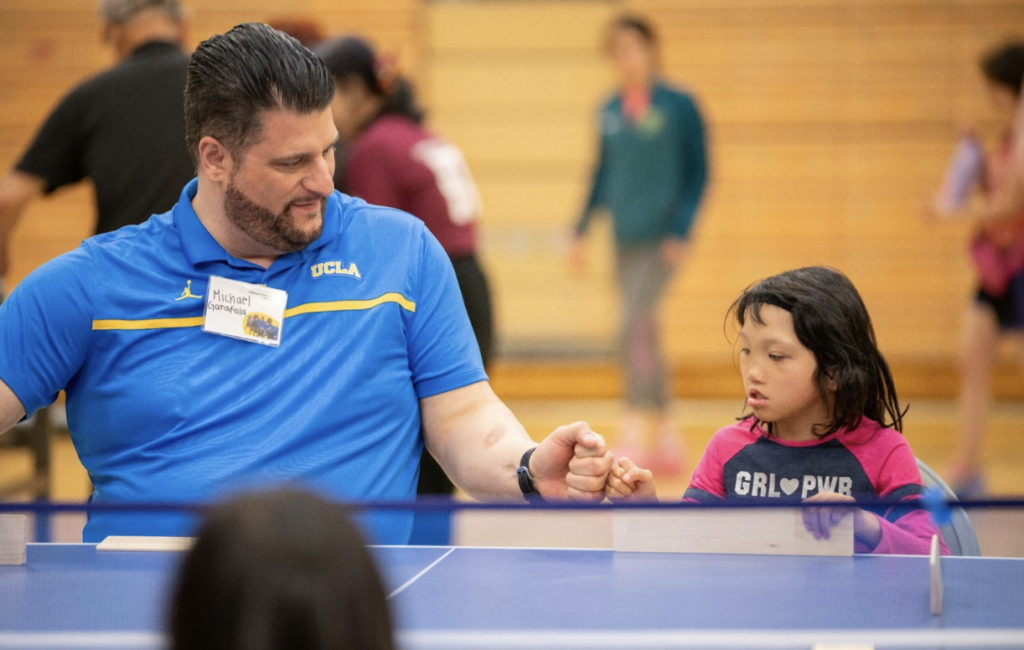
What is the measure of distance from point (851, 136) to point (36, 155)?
526 centimetres

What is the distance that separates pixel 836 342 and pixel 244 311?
927 mm

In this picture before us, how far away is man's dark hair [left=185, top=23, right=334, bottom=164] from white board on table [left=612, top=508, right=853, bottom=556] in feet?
2.59

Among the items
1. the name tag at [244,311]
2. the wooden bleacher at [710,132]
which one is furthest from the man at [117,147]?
the wooden bleacher at [710,132]

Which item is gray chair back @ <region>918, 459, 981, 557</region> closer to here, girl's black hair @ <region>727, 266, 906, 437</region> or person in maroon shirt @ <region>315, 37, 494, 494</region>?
girl's black hair @ <region>727, 266, 906, 437</region>

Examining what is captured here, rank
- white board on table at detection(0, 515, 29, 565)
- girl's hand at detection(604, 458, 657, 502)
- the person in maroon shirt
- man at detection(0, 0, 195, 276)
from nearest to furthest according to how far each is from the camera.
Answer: white board on table at detection(0, 515, 29, 565) < girl's hand at detection(604, 458, 657, 502) < man at detection(0, 0, 195, 276) < the person in maroon shirt

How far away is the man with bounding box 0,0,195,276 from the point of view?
9.66 ft

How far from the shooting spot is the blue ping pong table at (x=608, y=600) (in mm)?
1064

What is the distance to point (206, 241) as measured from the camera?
5.98ft

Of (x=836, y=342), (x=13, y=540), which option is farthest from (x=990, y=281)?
(x=13, y=540)

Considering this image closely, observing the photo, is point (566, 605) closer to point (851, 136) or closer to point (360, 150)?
Answer: point (360, 150)

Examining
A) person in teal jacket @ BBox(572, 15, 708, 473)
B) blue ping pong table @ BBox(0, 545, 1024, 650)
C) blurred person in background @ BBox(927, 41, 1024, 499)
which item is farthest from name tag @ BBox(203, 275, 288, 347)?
person in teal jacket @ BBox(572, 15, 708, 473)

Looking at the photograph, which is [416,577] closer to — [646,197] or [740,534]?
[740,534]

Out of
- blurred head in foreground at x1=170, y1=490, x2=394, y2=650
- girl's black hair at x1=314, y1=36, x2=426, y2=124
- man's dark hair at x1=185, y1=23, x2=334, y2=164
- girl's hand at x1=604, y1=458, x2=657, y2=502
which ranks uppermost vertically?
girl's black hair at x1=314, y1=36, x2=426, y2=124

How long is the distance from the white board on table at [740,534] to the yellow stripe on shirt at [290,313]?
1.91 ft
